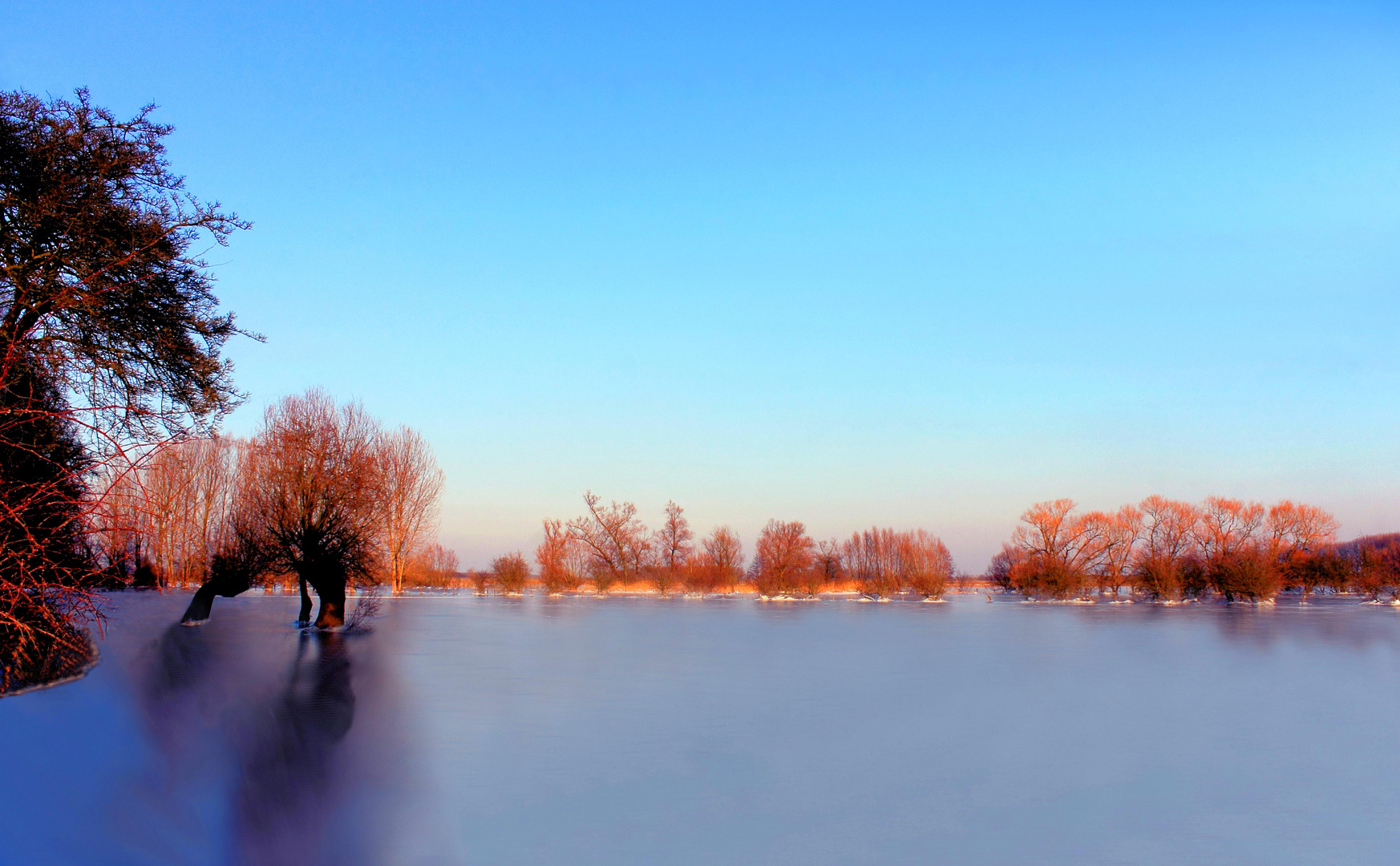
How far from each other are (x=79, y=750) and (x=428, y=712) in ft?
11.0

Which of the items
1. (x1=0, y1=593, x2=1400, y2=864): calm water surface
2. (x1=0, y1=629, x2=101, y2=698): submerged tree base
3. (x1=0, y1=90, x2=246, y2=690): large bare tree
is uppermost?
Result: (x1=0, y1=90, x2=246, y2=690): large bare tree

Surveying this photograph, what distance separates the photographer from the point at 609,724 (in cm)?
878

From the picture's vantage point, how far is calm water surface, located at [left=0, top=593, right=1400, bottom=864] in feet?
17.0

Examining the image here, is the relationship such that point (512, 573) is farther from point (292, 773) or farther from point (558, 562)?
point (292, 773)

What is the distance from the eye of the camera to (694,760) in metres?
7.28

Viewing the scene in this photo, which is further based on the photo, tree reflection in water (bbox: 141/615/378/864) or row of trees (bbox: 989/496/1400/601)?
row of trees (bbox: 989/496/1400/601)

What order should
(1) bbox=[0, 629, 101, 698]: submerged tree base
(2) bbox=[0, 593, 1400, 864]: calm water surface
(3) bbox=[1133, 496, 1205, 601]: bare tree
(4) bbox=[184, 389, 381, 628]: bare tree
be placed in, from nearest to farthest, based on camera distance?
(2) bbox=[0, 593, 1400, 864]: calm water surface, (1) bbox=[0, 629, 101, 698]: submerged tree base, (4) bbox=[184, 389, 381, 628]: bare tree, (3) bbox=[1133, 496, 1205, 601]: bare tree

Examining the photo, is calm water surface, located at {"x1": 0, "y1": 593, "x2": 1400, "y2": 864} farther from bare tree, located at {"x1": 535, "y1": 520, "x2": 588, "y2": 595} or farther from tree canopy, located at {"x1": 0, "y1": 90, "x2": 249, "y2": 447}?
bare tree, located at {"x1": 535, "y1": 520, "x2": 588, "y2": 595}

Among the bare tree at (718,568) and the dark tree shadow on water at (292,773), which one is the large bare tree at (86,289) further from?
the bare tree at (718,568)

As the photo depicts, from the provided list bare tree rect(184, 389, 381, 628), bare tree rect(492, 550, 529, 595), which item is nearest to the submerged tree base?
bare tree rect(184, 389, 381, 628)

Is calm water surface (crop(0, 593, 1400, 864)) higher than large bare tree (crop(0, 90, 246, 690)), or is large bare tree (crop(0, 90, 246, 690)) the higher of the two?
large bare tree (crop(0, 90, 246, 690))

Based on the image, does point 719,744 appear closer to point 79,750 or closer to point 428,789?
point 428,789

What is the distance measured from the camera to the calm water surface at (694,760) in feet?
17.0

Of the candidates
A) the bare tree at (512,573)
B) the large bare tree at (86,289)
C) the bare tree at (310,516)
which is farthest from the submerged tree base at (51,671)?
the bare tree at (512,573)
